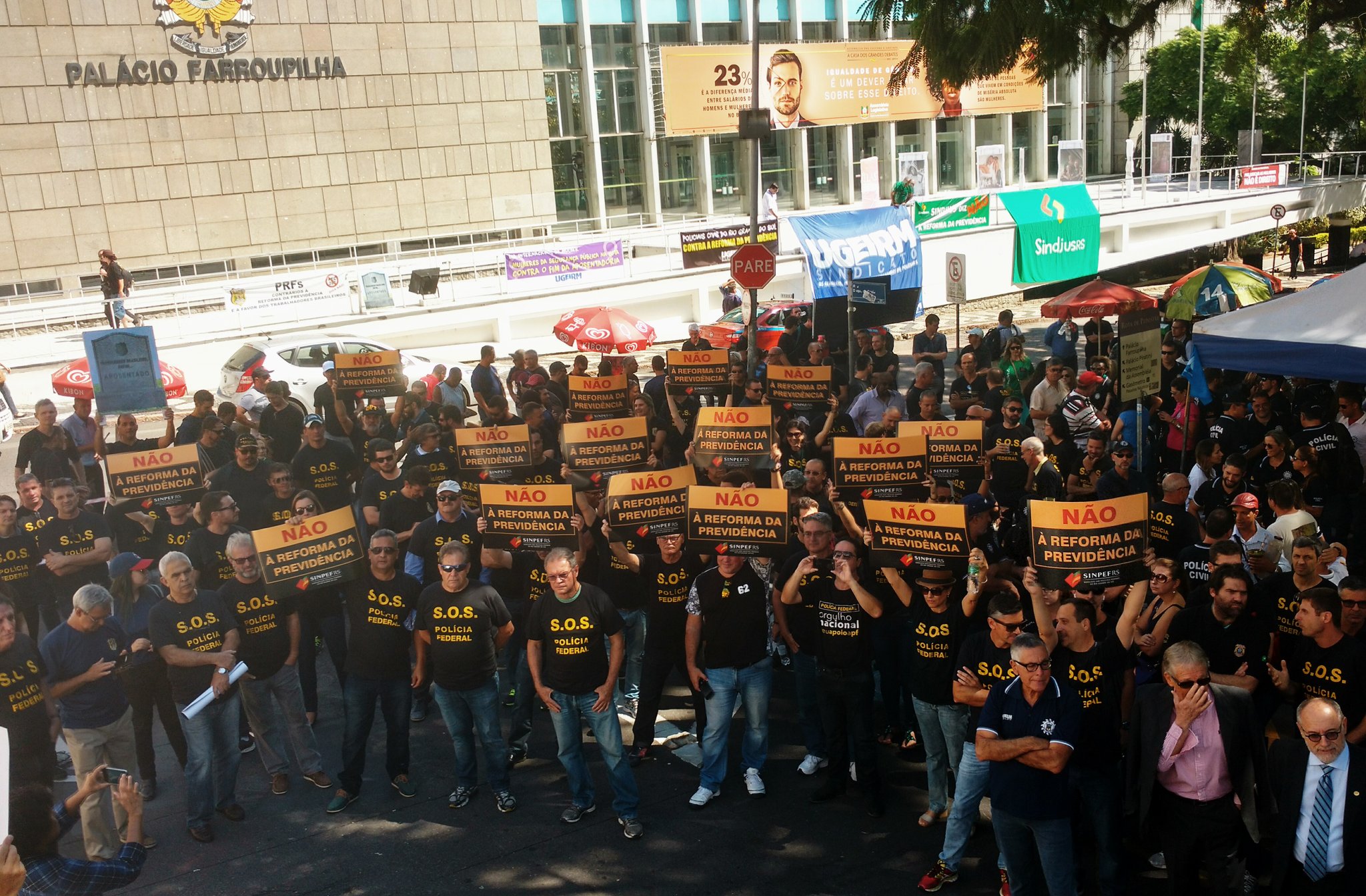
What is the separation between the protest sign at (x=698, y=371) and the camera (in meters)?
13.9

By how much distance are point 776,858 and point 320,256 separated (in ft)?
113

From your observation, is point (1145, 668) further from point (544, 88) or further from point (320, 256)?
point (544, 88)

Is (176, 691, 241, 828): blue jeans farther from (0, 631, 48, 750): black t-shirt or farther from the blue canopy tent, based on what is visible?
the blue canopy tent

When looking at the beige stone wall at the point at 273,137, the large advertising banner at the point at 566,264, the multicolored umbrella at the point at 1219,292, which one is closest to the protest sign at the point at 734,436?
the multicolored umbrella at the point at 1219,292

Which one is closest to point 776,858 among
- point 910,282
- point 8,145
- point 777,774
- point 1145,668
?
point 777,774

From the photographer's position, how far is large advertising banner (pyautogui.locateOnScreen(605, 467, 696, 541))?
847 cm

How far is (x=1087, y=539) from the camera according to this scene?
22.8 feet

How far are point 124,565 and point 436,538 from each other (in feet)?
7.06

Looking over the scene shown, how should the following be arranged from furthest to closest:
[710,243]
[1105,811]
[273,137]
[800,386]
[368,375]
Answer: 1. [273,137]
2. [710,243]
3. [368,375]
4. [800,386]
5. [1105,811]

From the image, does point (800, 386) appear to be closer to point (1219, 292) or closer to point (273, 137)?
point (1219, 292)

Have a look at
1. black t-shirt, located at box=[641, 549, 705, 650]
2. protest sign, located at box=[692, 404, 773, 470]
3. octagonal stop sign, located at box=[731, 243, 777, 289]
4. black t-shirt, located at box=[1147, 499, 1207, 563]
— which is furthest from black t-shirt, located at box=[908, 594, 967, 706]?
octagonal stop sign, located at box=[731, 243, 777, 289]

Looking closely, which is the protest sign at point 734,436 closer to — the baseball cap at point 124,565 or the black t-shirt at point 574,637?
the black t-shirt at point 574,637

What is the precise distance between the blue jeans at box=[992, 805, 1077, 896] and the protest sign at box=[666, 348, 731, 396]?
8.61 meters

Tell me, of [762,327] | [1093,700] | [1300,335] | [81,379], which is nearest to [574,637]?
[1093,700]
